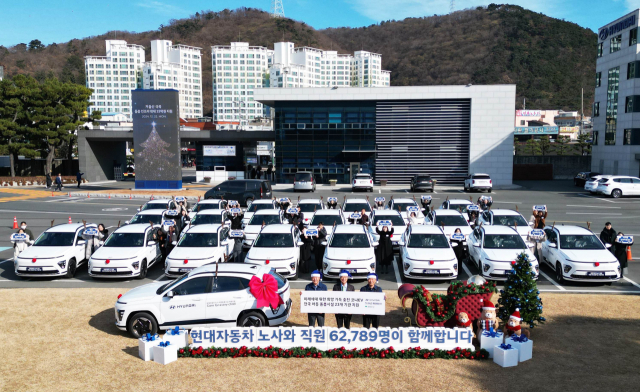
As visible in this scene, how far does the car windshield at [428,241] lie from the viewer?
14.3m

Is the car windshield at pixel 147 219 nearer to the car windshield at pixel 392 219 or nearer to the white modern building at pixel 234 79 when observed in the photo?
the car windshield at pixel 392 219

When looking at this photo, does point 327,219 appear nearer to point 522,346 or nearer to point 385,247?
point 385,247

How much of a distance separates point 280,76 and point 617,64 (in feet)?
408

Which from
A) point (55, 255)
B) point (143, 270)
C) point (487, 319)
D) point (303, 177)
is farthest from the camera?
point (303, 177)

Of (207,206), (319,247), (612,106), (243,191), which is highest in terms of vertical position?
(612,106)

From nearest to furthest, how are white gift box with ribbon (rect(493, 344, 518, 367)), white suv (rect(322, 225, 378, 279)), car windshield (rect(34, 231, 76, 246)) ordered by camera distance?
white gift box with ribbon (rect(493, 344, 518, 367))
white suv (rect(322, 225, 378, 279))
car windshield (rect(34, 231, 76, 246))

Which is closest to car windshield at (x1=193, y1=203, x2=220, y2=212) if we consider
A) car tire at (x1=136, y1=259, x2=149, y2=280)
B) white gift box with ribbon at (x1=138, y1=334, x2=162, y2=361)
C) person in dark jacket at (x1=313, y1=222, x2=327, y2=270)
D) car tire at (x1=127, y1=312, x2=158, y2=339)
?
car tire at (x1=136, y1=259, x2=149, y2=280)

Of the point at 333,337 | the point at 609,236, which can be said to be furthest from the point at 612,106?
the point at 333,337

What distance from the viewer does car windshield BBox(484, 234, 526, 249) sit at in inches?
559

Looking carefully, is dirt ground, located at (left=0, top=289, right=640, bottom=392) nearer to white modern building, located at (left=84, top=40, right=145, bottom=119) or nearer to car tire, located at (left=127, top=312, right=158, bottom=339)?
car tire, located at (left=127, top=312, right=158, bottom=339)

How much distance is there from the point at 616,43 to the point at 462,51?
92.3 m

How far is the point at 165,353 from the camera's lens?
8445 millimetres

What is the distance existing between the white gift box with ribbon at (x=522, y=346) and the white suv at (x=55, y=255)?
12.1m

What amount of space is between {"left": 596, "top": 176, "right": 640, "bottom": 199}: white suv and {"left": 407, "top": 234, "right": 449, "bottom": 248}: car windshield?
1056 inches
